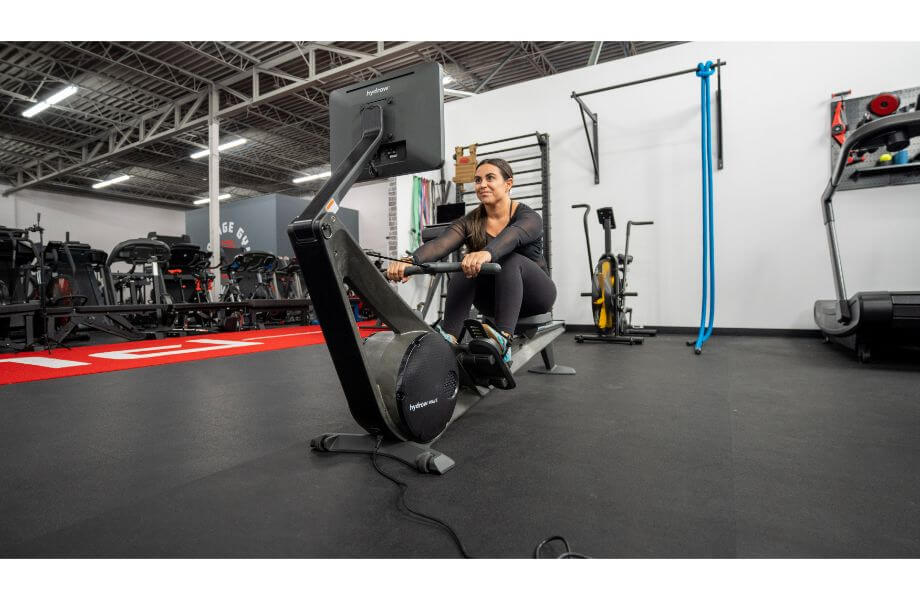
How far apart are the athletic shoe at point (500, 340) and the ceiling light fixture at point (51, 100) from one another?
10.6m

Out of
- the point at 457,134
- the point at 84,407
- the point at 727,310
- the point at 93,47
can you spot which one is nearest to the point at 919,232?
the point at 727,310

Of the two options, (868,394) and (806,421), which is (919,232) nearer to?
(868,394)

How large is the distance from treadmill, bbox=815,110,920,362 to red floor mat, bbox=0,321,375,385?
3064 millimetres

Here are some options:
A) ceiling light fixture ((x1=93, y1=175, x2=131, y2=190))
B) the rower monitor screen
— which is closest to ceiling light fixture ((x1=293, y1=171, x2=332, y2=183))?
ceiling light fixture ((x1=93, y1=175, x2=131, y2=190))

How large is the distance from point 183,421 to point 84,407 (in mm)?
586

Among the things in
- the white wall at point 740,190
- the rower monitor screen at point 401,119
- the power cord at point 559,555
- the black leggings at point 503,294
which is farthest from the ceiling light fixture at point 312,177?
the power cord at point 559,555

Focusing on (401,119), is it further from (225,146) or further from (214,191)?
(225,146)

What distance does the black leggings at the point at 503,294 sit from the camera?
5.97ft

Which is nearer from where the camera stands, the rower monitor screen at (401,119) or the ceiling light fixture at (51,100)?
the rower monitor screen at (401,119)

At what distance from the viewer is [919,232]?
3775mm

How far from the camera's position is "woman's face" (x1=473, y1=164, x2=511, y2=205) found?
2.03m

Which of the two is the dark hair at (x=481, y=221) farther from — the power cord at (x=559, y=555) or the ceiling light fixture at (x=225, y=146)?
the ceiling light fixture at (x=225, y=146)

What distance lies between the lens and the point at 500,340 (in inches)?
65.9

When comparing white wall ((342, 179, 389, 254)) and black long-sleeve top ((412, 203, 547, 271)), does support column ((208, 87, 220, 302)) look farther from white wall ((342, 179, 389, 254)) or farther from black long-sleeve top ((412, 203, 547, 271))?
black long-sleeve top ((412, 203, 547, 271))
